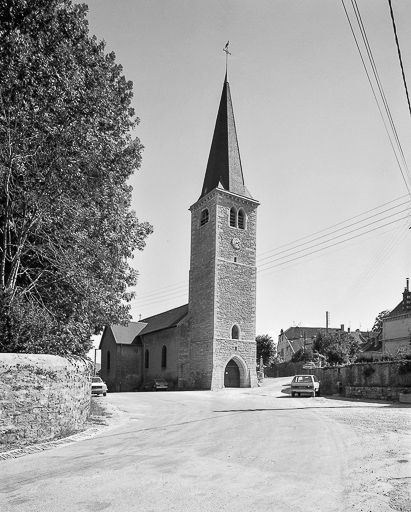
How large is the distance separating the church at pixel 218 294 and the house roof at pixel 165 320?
0.15 m

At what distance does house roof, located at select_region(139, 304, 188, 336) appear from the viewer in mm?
47219

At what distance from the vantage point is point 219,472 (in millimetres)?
7398

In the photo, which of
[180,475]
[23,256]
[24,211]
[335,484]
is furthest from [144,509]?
[23,256]

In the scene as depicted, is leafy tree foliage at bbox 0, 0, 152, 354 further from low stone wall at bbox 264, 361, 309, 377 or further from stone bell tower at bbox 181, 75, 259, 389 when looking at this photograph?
low stone wall at bbox 264, 361, 309, 377

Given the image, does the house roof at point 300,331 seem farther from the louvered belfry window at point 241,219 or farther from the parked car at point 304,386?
the parked car at point 304,386

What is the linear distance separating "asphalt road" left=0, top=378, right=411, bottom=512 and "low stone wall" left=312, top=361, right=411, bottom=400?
13.1 m

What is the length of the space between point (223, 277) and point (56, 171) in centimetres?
3150

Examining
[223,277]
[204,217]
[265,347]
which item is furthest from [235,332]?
[265,347]

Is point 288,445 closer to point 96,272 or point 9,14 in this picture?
point 96,272

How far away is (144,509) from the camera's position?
5.64 metres

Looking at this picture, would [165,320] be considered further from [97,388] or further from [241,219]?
[97,388]

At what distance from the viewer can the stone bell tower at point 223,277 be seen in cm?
4225

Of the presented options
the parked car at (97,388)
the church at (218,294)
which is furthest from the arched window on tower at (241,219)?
the parked car at (97,388)

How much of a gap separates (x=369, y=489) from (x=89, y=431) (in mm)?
8142
